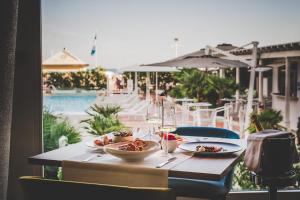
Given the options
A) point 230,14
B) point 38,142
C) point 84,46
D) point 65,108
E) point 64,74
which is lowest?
point 38,142

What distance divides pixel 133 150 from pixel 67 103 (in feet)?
5.05

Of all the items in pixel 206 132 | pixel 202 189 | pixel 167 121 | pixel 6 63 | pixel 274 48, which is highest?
pixel 274 48

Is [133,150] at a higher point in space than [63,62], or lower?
lower

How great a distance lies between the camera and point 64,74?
352 cm

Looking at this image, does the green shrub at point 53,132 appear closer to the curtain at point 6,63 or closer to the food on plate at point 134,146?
the food on plate at point 134,146

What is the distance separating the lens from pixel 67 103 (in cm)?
328

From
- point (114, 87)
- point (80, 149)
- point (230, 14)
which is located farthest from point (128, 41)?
point (80, 149)

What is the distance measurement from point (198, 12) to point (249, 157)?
89.6 inches

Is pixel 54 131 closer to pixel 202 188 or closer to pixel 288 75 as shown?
pixel 202 188

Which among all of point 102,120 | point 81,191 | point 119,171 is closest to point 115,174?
point 119,171

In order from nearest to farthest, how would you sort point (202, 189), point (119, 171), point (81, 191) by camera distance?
point (81, 191), point (119, 171), point (202, 189)

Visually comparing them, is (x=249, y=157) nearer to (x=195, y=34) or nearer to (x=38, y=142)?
(x=38, y=142)

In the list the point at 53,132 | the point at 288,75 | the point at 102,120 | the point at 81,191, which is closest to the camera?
the point at 81,191

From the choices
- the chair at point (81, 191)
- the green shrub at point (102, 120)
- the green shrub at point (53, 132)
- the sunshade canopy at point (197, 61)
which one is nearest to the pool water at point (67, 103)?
the green shrub at point (53, 132)
